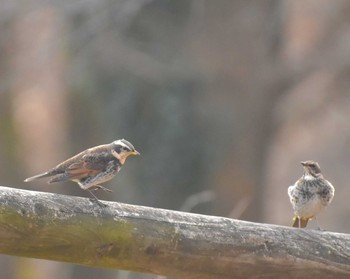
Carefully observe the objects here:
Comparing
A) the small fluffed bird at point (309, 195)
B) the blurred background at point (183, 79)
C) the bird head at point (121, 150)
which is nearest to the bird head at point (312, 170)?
the small fluffed bird at point (309, 195)

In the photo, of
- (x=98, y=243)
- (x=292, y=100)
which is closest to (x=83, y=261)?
(x=98, y=243)

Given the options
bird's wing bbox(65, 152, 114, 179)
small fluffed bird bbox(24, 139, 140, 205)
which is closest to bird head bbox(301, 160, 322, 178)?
small fluffed bird bbox(24, 139, 140, 205)

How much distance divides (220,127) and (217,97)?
34 cm

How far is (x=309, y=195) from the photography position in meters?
7.53

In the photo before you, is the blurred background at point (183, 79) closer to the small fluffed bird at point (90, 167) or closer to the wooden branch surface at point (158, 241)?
the small fluffed bird at point (90, 167)

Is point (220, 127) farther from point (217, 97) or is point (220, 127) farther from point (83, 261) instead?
point (83, 261)

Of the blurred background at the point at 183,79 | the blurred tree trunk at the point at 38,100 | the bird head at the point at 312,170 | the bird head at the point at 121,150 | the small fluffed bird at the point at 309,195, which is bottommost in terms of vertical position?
the bird head at the point at 121,150

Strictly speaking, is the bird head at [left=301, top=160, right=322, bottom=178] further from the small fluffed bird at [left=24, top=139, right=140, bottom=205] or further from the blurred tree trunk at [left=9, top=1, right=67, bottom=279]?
the blurred tree trunk at [left=9, top=1, right=67, bottom=279]

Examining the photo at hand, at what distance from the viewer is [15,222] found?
4.81 m

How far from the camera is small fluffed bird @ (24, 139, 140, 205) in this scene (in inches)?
225

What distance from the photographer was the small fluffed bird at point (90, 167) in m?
5.72

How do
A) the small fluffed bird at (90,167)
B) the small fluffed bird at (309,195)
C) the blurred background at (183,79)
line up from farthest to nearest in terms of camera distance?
the blurred background at (183,79) < the small fluffed bird at (309,195) < the small fluffed bird at (90,167)

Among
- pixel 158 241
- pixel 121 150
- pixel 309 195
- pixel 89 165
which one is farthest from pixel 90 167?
pixel 309 195

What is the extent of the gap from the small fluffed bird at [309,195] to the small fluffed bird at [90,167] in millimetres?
1732
